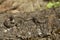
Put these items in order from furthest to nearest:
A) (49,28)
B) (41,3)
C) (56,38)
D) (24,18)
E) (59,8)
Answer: (41,3), (59,8), (24,18), (49,28), (56,38)

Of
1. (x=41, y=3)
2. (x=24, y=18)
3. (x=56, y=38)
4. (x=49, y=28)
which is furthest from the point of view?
(x=41, y=3)

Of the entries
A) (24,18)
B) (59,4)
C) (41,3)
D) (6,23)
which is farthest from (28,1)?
(6,23)

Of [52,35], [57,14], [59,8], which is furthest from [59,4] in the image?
[52,35]

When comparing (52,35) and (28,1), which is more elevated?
(28,1)

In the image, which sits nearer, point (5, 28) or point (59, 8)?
point (5, 28)

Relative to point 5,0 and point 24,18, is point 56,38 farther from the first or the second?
point 5,0

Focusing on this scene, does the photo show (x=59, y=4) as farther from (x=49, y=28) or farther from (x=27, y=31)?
(x=27, y=31)
